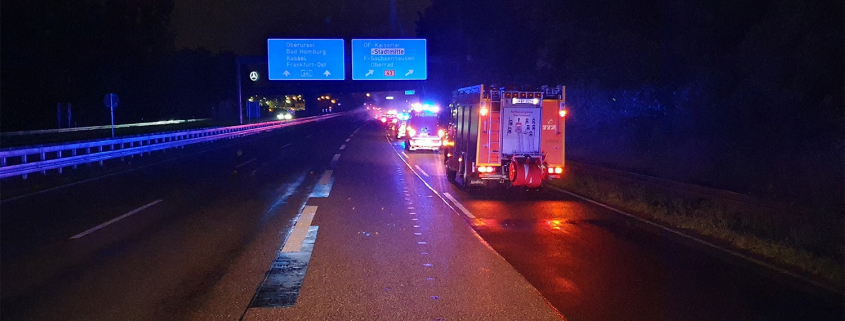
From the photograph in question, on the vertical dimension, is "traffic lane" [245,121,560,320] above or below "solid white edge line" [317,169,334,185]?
above

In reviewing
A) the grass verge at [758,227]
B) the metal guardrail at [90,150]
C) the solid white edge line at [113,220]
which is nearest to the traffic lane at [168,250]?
the solid white edge line at [113,220]

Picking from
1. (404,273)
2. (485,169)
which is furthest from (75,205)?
(404,273)

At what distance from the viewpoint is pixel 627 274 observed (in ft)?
28.2

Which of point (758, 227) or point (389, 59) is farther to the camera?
point (389, 59)

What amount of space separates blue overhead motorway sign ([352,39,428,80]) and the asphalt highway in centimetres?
2221

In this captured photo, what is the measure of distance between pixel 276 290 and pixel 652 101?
916 inches

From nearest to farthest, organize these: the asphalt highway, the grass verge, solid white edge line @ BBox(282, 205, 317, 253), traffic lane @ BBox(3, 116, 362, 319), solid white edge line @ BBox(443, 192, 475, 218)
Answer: the asphalt highway, traffic lane @ BBox(3, 116, 362, 319), the grass verge, solid white edge line @ BBox(282, 205, 317, 253), solid white edge line @ BBox(443, 192, 475, 218)

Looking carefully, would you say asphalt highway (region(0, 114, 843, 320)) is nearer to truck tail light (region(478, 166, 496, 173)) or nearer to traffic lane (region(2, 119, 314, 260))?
traffic lane (region(2, 119, 314, 260))

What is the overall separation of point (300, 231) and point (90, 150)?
65.3 feet

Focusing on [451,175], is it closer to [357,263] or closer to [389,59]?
[357,263]

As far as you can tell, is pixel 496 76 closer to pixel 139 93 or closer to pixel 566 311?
pixel 139 93

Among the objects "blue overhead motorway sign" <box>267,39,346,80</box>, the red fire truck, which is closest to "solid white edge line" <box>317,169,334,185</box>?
the red fire truck

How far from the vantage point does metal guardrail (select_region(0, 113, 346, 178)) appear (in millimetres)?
19031

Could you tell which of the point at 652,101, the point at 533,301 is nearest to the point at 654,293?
the point at 533,301
